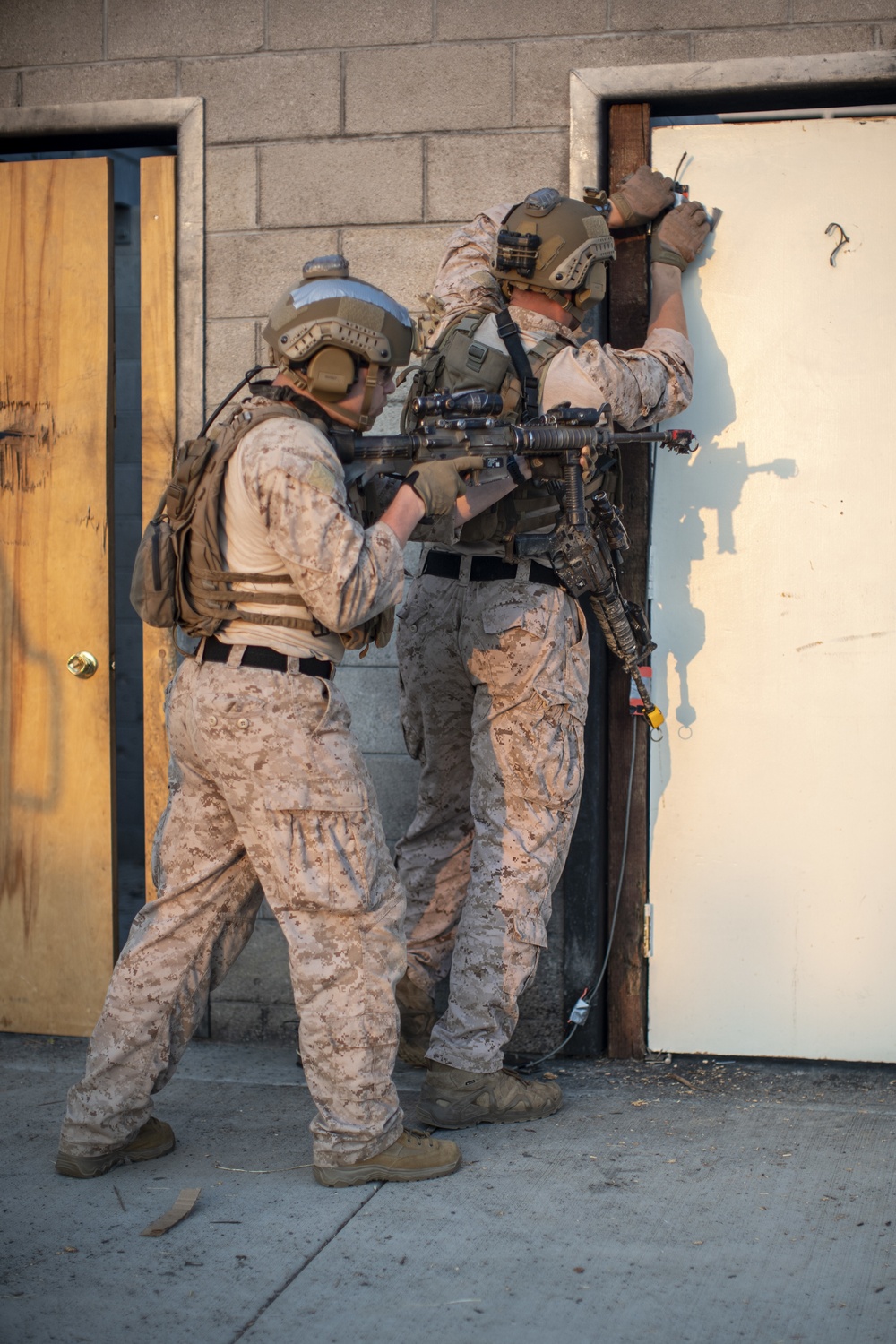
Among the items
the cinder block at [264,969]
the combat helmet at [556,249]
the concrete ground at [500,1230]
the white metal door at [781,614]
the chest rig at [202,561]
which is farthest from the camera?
the cinder block at [264,969]

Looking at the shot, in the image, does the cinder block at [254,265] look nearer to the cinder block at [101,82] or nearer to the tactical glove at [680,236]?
the cinder block at [101,82]

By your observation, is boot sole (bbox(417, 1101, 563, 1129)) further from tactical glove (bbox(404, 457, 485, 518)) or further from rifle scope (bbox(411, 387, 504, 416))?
rifle scope (bbox(411, 387, 504, 416))

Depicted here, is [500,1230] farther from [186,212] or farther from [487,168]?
[186,212]

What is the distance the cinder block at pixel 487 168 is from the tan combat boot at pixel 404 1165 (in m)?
2.59

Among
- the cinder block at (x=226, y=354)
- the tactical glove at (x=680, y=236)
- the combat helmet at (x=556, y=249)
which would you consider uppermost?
the tactical glove at (x=680, y=236)

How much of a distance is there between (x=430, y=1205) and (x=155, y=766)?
5.86ft

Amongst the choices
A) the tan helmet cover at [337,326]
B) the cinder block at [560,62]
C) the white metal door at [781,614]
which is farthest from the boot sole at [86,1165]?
the cinder block at [560,62]

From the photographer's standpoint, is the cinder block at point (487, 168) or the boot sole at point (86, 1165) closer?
the boot sole at point (86, 1165)

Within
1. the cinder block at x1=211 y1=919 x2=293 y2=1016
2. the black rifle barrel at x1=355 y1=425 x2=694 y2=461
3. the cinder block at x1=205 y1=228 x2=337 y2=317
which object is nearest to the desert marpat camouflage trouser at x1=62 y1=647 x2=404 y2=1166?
the black rifle barrel at x1=355 y1=425 x2=694 y2=461

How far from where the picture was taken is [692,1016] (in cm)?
402

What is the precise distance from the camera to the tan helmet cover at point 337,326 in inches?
115

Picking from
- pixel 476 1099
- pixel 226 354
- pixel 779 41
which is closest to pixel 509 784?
pixel 476 1099

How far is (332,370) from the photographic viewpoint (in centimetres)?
295

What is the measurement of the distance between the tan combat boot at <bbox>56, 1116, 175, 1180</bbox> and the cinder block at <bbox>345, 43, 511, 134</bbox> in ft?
9.49
